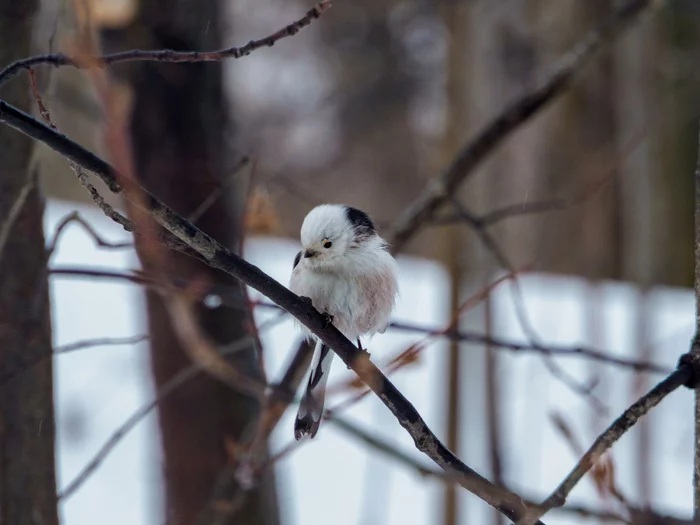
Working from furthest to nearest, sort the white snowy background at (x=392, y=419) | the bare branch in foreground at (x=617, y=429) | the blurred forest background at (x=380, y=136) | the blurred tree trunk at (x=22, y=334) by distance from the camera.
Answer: the white snowy background at (x=392, y=419) < the blurred forest background at (x=380, y=136) < the blurred tree trunk at (x=22, y=334) < the bare branch in foreground at (x=617, y=429)

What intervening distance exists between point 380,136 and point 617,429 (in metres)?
6.01

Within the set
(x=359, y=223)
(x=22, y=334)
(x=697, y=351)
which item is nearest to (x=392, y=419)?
(x=359, y=223)

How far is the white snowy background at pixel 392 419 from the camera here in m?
A: 3.51

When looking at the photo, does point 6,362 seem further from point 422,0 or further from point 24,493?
point 422,0

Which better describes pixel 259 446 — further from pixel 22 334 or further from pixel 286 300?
pixel 286 300

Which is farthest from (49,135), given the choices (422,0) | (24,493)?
(422,0)

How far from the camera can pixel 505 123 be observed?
235 centimetres

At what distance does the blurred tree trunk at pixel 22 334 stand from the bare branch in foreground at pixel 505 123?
1.11 metres

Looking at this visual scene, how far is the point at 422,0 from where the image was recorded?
5316 millimetres

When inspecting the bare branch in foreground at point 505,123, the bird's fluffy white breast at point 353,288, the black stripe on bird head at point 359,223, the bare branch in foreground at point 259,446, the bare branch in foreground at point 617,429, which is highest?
the bare branch in foreground at point 505,123

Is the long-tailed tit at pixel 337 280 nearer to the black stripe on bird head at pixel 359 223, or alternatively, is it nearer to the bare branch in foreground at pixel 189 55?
the black stripe on bird head at pixel 359 223

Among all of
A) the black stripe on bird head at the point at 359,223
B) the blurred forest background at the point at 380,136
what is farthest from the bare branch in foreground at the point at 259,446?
the black stripe on bird head at the point at 359,223

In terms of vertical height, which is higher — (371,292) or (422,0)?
(422,0)

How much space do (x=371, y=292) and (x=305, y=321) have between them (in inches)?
27.3
